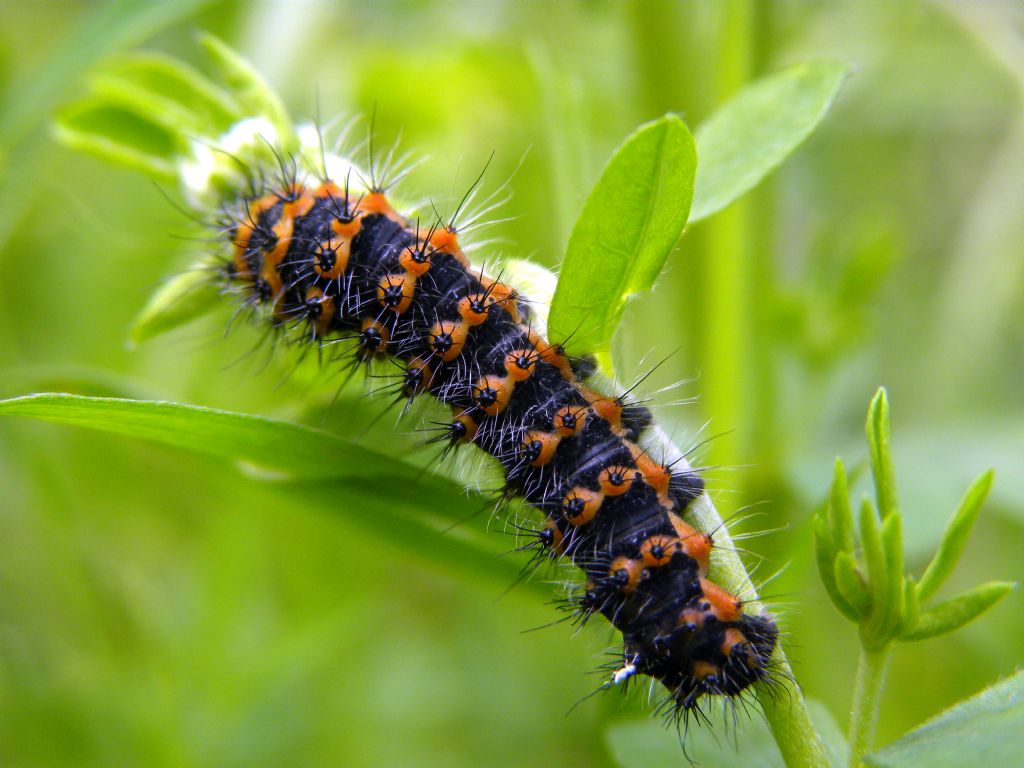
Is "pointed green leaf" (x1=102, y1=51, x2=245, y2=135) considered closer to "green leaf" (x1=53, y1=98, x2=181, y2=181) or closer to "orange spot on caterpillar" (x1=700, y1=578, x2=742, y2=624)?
"green leaf" (x1=53, y1=98, x2=181, y2=181)

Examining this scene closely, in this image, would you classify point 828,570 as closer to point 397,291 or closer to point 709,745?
point 709,745

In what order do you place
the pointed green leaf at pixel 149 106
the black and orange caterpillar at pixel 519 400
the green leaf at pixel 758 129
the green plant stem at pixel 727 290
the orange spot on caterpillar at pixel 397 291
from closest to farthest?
1. the green leaf at pixel 758 129
2. the black and orange caterpillar at pixel 519 400
3. the orange spot on caterpillar at pixel 397 291
4. the pointed green leaf at pixel 149 106
5. the green plant stem at pixel 727 290

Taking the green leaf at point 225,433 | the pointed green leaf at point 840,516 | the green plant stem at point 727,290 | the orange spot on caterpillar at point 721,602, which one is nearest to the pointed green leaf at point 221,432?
the green leaf at point 225,433

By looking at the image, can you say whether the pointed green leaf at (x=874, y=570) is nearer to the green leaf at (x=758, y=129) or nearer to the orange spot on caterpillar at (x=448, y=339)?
the green leaf at (x=758, y=129)

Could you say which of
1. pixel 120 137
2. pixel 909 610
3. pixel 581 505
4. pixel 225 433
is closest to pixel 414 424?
pixel 581 505

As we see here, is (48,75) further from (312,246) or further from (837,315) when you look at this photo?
(837,315)

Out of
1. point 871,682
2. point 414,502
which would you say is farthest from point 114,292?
point 871,682
